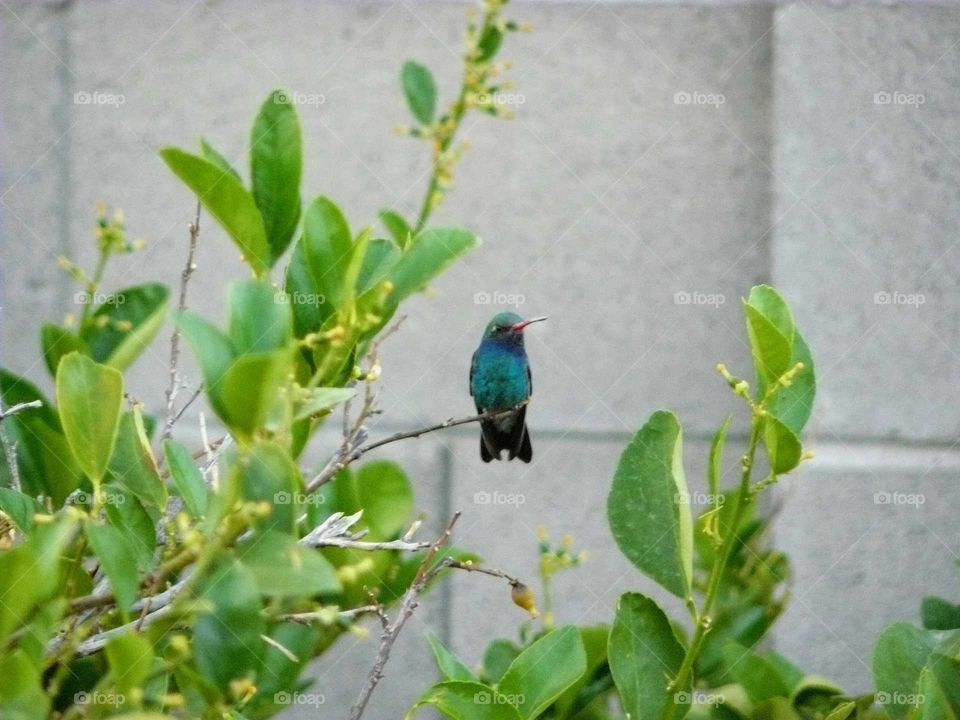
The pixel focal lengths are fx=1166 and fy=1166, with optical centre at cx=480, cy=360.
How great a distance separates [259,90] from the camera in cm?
304

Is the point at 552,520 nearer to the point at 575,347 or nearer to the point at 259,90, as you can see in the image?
the point at 575,347

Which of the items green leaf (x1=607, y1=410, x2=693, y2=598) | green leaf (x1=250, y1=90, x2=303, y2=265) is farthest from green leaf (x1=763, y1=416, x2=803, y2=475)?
green leaf (x1=250, y1=90, x2=303, y2=265)

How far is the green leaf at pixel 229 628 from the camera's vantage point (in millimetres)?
875

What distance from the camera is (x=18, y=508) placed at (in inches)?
47.2

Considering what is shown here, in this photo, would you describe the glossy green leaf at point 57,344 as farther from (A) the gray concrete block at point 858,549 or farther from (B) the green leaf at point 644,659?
(A) the gray concrete block at point 858,549

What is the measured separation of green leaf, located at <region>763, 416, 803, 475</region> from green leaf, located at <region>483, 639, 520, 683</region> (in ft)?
2.30

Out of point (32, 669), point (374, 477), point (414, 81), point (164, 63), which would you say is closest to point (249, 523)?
point (32, 669)
